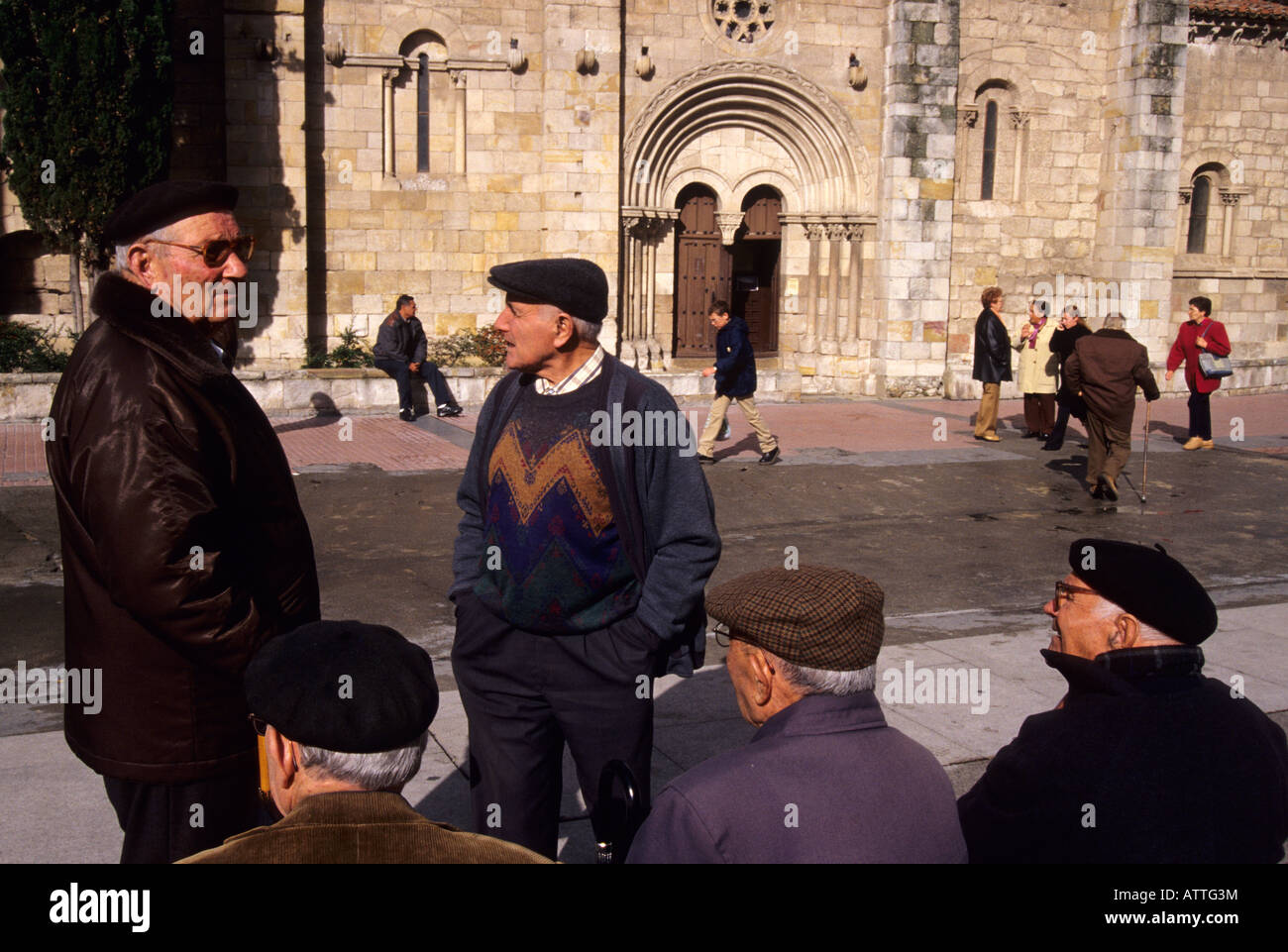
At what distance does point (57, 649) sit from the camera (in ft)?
22.2

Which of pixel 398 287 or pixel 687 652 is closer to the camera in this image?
pixel 687 652

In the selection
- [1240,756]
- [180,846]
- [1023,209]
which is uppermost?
[1023,209]

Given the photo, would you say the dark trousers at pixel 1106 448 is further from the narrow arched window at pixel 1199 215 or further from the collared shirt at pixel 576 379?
the narrow arched window at pixel 1199 215

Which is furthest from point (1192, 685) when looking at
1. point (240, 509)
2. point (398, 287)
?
point (398, 287)

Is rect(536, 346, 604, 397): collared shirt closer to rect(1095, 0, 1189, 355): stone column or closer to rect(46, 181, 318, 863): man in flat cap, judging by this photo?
rect(46, 181, 318, 863): man in flat cap

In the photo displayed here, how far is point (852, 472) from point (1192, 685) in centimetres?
989

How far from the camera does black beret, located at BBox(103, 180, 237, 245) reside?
289cm

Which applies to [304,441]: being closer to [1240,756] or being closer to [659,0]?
[659,0]

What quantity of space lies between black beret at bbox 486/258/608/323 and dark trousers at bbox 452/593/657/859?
864mm

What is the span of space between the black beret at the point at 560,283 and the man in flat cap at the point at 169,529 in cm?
75

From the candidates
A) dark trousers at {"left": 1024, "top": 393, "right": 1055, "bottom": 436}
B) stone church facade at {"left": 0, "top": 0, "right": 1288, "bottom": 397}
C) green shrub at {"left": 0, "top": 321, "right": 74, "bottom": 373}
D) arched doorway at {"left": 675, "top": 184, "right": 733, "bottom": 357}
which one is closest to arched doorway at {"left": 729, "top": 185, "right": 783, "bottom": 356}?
stone church facade at {"left": 0, "top": 0, "right": 1288, "bottom": 397}

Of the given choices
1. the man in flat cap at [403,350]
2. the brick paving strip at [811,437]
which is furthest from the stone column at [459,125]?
the brick paving strip at [811,437]

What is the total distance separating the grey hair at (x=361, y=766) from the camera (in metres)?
2.16

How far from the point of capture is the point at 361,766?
7.08 feet
